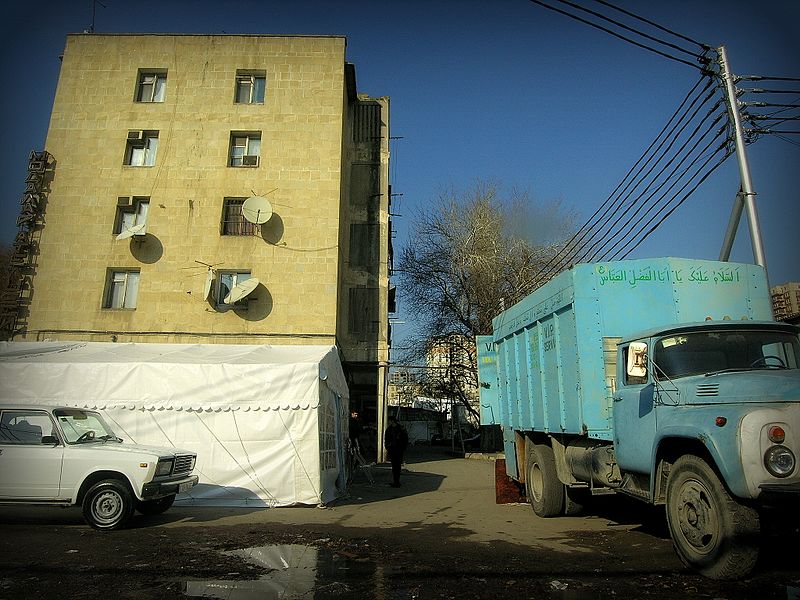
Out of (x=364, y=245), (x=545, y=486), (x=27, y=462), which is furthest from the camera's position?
(x=364, y=245)

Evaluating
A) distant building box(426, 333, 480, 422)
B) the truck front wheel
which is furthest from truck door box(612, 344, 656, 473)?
distant building box(426, 333, 480, 422)

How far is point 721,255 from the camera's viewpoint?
1102 cm

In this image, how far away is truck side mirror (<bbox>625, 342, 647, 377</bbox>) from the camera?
6.20 metres

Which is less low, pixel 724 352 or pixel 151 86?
pixel 151 86

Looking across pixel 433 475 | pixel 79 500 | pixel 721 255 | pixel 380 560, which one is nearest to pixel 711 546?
pixel 380 560

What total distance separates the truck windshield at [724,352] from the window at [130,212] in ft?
64.8

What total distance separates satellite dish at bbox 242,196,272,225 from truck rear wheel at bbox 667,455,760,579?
16825 mm

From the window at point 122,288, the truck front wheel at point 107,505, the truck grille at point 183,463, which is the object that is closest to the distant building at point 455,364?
the window at point 122,288

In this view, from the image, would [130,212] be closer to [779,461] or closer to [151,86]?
[151,86]

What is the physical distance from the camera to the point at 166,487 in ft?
29.1

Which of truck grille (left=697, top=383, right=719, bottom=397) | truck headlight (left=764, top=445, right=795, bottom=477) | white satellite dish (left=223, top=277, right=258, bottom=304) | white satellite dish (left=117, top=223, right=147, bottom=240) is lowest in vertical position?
truck headlight (left=764, top=445, right=795, bottom=477)

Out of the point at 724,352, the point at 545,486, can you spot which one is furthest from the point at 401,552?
the point at 724,352

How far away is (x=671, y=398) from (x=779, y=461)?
1.34 metres

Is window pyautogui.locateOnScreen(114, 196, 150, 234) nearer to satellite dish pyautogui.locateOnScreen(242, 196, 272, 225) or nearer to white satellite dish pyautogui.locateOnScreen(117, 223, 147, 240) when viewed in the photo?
white satellite dish pyautogui.locateOnScreen(117, 223, 147, 240)
